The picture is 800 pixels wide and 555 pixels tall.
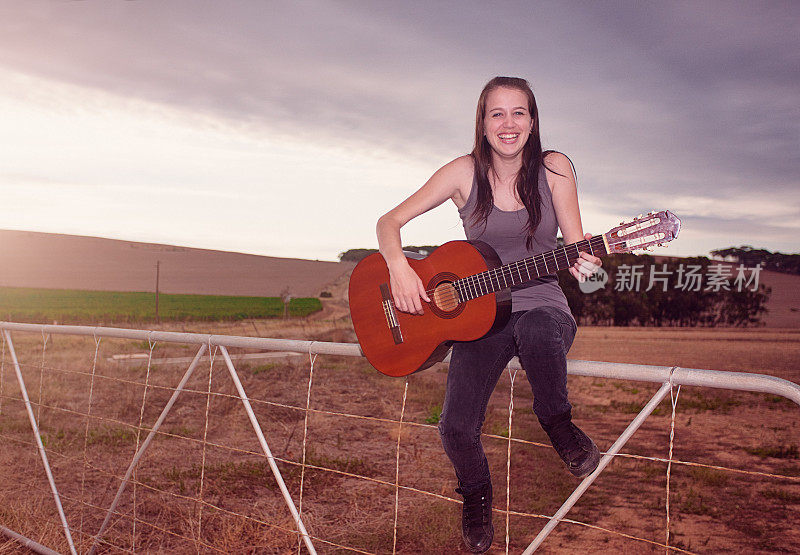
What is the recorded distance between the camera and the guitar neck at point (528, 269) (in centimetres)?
217

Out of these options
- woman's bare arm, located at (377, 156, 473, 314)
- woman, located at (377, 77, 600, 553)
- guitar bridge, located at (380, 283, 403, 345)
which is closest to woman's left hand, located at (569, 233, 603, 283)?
woman, located at (377, 77, 600, 553)

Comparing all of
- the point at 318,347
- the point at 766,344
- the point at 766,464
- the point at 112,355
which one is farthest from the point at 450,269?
the point at 766,344

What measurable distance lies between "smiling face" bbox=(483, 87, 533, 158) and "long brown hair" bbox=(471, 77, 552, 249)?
3 cm

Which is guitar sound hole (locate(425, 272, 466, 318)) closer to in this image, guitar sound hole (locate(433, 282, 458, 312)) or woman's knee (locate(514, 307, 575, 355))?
guitar sound hole (locate(433, 282, 458, 312))

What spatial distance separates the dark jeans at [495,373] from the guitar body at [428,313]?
71 millimetres

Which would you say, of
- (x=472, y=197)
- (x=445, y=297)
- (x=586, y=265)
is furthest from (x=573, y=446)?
(x=472, y=197)

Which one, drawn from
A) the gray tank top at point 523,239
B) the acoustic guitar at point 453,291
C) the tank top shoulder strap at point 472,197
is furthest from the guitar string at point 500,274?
the tank top shoulder strap at point 472,197

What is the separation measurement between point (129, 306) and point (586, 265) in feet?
182

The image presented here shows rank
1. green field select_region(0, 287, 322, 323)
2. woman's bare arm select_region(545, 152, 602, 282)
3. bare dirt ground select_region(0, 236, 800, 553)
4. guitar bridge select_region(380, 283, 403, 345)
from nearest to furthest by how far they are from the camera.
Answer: woman's bare arm select_region(545, 152, 602, 282), guitar bridge select_region(380, 283, 403, 345), bare dirt ground select_region(0, 236, 800, 553), green field select_region(0, 287, 322, 323)

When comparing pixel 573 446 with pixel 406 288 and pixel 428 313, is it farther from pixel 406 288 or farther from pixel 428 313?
pixel 406 288

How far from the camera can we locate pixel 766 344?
36.7 meters

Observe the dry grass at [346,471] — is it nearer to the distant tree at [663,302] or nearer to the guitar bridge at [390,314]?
the guitar bridge at [390,314]

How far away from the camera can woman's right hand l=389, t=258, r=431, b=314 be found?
2.49 metres

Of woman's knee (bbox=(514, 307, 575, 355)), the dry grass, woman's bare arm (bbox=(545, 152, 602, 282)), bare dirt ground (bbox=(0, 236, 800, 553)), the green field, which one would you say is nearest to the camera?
woman's knee (bbox=(514, 307, 575, 355))
